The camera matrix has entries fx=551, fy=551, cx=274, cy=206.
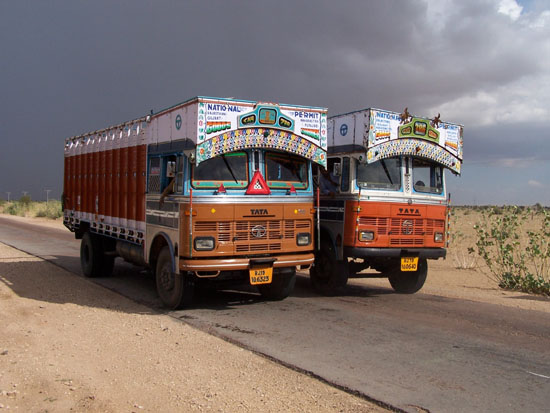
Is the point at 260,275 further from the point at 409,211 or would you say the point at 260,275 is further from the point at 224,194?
the point at 409,211

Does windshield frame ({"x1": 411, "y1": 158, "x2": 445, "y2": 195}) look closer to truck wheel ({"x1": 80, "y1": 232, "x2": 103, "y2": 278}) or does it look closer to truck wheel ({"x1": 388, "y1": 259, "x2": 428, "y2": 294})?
truck wheel ({"x1": 388, "y1": 259, "x2": 428, "y2": 294})

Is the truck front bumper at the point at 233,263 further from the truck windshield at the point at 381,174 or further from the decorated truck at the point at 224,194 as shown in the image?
the truck windshield at the point at 381,174

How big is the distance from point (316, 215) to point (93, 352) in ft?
17.5

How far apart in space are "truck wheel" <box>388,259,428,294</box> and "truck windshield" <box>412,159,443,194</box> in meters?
1.44

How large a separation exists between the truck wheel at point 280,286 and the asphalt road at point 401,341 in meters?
0.20

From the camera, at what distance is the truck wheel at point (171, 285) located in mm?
8562

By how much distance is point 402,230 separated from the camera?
9.99 m

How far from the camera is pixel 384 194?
9.93 meters

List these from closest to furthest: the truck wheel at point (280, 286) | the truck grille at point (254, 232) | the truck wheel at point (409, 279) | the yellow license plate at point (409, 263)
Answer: the truck grille at point (254, 232)
the truck wheel at point (280, 286)
the yellow license plate at point (409, 263)
the truck wheel at point (409, 279)

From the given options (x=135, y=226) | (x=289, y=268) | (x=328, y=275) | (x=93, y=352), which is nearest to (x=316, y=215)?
(x=328, y=275)

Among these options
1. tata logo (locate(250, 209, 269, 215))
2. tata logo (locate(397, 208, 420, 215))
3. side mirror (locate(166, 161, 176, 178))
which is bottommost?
tata logo (locate(250, 209, 269, 215))

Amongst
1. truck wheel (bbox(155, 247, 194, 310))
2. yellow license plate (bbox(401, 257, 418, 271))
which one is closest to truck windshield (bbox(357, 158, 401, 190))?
yellow license plate (bbox(401, 257, 418, 271))

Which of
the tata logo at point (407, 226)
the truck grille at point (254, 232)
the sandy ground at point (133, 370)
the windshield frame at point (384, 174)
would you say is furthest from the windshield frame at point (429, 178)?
the sandy ground at point (133, 370)

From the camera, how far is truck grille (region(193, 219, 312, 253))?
8148 mm
